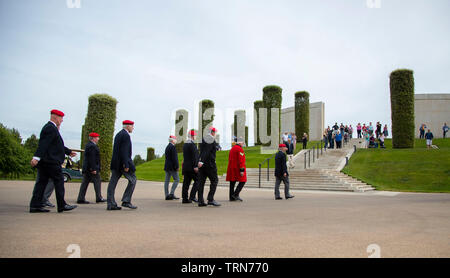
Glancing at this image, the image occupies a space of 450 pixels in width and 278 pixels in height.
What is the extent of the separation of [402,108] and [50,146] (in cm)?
2543

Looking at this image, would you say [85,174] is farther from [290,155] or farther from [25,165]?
[25,165]

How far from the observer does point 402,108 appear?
80.4 feet

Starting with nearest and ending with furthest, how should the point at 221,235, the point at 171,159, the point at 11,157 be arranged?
the point at 221,235 → the point at 171,159 → the point at 11,157

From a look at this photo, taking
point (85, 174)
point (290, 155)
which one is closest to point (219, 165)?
point (290, 155)

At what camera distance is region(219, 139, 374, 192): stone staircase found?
14.7m

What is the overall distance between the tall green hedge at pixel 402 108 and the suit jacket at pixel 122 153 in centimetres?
2345

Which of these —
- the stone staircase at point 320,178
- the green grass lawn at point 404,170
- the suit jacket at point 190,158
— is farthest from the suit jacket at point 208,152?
the green grass lawn at point 404,170

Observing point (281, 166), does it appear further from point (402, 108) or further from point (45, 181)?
point (402, 108)

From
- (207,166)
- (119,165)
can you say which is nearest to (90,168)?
(119,165)

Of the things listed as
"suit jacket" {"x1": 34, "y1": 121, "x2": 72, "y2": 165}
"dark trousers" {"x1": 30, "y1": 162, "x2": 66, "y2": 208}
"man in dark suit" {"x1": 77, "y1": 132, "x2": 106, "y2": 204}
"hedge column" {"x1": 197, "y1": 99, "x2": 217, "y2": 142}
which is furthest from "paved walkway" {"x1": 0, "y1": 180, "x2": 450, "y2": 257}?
"hedge column" {"x1": 197, "y1": 99, "x2": 217, "y2": 142}

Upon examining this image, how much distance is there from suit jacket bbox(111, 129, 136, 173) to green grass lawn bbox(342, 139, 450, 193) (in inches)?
479

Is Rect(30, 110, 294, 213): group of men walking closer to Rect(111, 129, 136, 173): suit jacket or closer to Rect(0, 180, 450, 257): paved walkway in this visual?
Rect(111, 129, 136, 173): suit jacket

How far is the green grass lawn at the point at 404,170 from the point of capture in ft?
47.7

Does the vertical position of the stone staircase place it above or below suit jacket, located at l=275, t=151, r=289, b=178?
below
